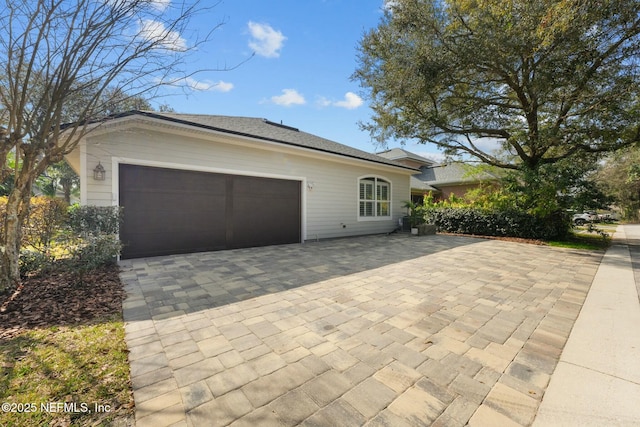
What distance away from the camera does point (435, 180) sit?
2188 centimetres

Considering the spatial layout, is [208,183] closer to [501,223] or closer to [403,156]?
[501,223]

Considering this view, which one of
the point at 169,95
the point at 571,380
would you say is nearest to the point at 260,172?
→ the point at 169,95

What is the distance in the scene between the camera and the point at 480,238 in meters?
10.4

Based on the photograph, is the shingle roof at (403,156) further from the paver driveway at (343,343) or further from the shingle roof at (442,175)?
the paver driveway at (343,343)

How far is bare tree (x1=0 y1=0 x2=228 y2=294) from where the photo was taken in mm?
3570

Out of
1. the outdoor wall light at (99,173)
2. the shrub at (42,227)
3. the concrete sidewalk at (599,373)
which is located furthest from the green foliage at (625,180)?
the shrub at (42,227)

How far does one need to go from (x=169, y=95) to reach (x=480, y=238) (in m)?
11.0

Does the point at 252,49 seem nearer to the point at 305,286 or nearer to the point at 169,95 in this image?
the point at 169,95

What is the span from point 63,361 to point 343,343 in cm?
235

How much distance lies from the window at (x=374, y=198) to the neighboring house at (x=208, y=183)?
0.68 metres

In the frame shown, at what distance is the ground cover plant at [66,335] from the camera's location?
5.65ft

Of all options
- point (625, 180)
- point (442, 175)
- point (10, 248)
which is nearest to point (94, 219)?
point (10, 248)

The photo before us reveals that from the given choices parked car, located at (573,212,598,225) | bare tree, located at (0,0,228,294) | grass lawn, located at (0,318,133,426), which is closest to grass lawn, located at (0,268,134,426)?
grass lawn, located at (0,318,133,426)

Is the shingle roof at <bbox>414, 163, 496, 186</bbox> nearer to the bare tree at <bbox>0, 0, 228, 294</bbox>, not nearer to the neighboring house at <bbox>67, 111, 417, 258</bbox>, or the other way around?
the neighboring house at <bbox>67, 111, 417, 258</bbox>
